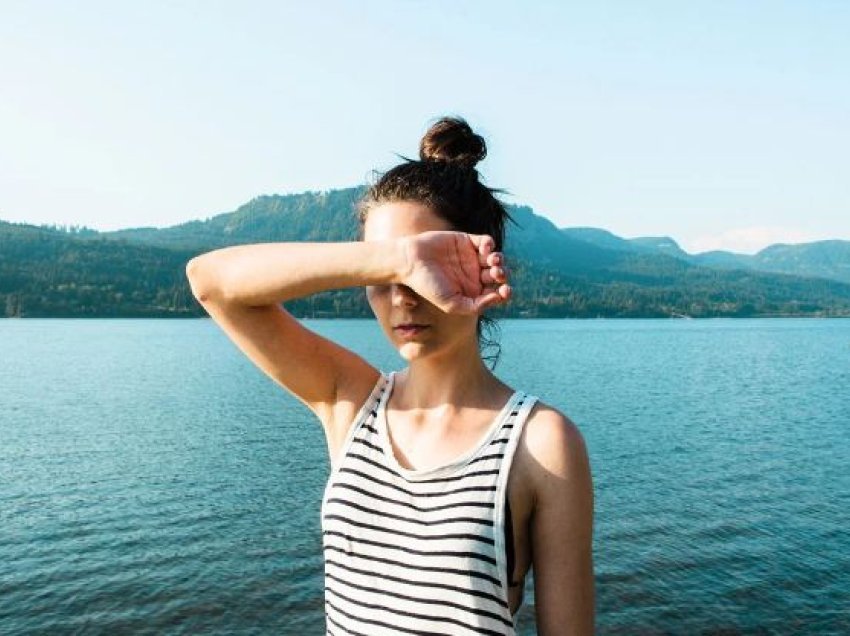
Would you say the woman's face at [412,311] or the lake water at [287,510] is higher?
the woman's face at [412,311]

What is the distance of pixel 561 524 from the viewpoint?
6.74 ft

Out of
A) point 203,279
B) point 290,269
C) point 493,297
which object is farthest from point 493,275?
point 203,279

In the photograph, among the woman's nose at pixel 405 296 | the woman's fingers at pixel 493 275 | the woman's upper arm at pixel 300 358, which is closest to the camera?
the woman's fingers at pixel 493 275

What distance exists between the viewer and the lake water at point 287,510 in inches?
662

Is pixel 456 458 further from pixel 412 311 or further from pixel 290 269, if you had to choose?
pixel 290 269

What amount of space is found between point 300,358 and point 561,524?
1.00 metres

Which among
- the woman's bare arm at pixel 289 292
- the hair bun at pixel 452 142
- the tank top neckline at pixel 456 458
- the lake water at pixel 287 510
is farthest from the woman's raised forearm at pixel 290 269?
the lake water at pixel 287 510

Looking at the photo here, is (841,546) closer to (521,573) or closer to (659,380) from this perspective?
(521,573)

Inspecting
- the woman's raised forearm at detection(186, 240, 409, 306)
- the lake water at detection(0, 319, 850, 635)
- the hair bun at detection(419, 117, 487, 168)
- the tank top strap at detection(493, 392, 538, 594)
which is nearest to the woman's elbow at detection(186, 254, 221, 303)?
the woman's raised forearm at detection(186, 240, 409, 306)

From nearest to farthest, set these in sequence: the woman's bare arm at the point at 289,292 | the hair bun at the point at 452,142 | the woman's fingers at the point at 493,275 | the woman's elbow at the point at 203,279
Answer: the woman's fingers at the point at 493,275 → the woman's bare arm at the point at 289,292 → the woman's elbow at the point at 203,279 → the hair bun at the point at 452,142

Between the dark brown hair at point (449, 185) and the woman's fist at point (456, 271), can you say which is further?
the dark brown hair at point (449, 185)

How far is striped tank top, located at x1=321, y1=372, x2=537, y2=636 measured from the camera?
80.7 inches

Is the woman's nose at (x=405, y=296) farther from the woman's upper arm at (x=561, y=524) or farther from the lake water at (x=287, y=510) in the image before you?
the lake water at (x=287, y=510)

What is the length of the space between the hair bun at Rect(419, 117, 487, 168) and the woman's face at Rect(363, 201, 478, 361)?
38cm
